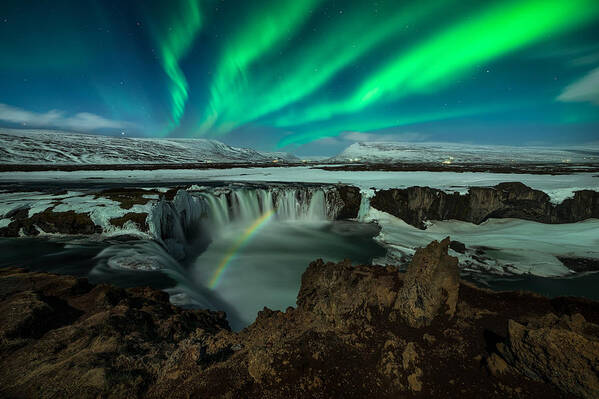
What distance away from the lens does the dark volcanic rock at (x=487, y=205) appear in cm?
2083

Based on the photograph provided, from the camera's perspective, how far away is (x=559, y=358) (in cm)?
267

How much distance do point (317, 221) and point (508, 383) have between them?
2420cm

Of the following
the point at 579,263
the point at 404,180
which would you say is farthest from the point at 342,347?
the point at 404,180

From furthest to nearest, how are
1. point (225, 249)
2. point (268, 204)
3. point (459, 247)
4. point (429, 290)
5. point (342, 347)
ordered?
point (268, 204)
point (225, 249)
point (459, 247)
point (429, 290)
point (342, 347)

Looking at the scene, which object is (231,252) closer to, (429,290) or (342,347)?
(342,347)

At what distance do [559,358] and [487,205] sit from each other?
2453 centimetres

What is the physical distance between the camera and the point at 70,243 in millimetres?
12375

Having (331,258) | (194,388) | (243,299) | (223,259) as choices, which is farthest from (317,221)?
(194,388)

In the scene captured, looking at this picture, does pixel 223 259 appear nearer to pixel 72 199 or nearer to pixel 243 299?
pixel 243 299

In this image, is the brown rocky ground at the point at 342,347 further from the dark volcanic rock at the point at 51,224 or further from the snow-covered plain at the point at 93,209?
the dark volcanic rock at the point at 51,224

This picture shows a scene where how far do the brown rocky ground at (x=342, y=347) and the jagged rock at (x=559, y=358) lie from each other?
0.03 feet

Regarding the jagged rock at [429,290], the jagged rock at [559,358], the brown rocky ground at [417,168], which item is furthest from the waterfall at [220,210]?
the brown rocky ground at [417,168]

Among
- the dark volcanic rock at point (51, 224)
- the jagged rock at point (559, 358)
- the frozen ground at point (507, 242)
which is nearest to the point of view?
the jagged rock at point (559, 358)

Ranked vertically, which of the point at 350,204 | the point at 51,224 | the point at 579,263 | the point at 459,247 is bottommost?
the point at 579,263
